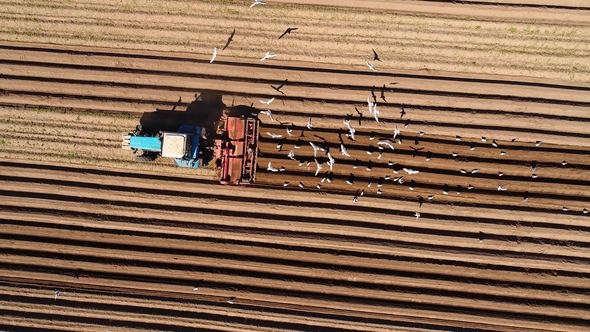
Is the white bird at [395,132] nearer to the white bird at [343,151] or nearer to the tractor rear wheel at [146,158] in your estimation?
the white bird at [343,151]

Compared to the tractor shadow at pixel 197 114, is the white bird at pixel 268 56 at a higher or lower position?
higher

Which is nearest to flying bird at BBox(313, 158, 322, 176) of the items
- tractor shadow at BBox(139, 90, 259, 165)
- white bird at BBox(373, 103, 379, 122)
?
white bird at BBox(373, 103, 379, 122)

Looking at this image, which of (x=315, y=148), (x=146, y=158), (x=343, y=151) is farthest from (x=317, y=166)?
(x=146, y=158)

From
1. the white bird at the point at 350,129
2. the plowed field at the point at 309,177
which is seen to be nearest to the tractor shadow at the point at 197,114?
the plowed field at the point at 309,177

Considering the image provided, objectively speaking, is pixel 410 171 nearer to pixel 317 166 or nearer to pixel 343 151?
pixel 343 151

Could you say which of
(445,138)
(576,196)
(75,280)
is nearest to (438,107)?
(445,138)
